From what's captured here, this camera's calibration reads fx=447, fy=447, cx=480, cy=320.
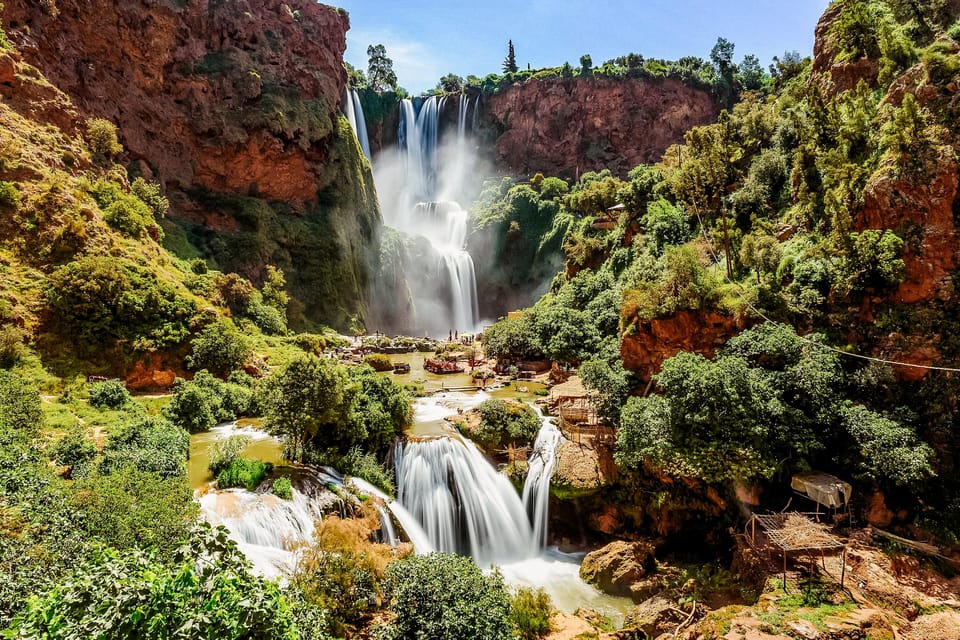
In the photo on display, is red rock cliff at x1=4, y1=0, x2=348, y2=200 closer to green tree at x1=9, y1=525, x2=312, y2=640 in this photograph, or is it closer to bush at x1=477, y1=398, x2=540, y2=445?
bush at x1=477, y1=398, x2=540, y2=445

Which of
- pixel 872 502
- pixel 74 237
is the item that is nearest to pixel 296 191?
pixel 74 237

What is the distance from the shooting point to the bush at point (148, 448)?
13.3 meters

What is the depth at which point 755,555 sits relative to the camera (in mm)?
14242

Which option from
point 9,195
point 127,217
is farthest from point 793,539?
point 127,217

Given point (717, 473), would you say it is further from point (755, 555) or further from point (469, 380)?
point (469, 380)

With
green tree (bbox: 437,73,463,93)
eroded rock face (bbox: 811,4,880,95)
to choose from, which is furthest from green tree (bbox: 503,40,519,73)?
eroded rock face (bbox: 811,4,880,95)

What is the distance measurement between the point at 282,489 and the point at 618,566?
11667mm

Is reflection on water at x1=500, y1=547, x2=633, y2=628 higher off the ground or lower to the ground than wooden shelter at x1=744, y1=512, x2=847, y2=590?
lower

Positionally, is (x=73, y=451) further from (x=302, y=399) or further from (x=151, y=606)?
(x=151, y=606)

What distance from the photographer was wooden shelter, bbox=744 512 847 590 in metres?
13.1

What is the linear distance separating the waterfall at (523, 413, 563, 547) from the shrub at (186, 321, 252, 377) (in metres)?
16.3

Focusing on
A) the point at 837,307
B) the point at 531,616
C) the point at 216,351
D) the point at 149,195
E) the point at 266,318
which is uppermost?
the point at 149,195

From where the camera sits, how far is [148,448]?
14.4 meters

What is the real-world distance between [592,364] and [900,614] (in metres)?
12.0
